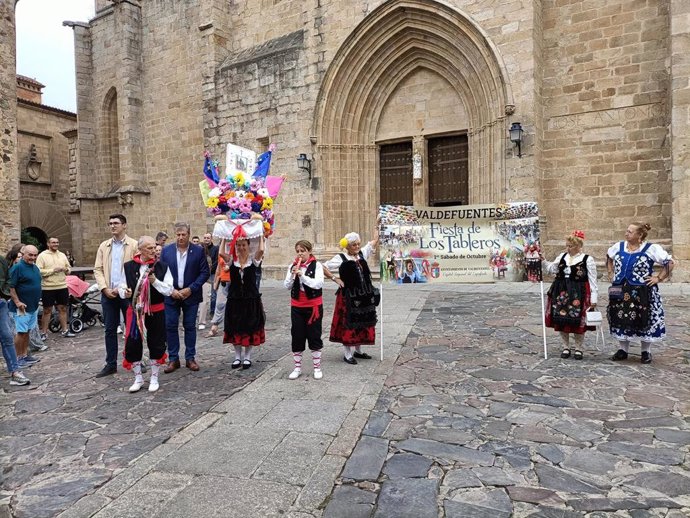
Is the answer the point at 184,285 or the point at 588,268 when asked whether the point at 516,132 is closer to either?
the point at 588,268

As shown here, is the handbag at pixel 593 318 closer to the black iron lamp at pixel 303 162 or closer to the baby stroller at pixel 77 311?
the baby stroller at pixel 77 311

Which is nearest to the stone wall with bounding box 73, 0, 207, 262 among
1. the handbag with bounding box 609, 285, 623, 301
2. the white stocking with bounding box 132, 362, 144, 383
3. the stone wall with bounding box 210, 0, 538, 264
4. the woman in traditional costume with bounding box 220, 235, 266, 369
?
the stone wall with bounding box 210, 0, 538, 264

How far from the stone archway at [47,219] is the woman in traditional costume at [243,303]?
896 inches

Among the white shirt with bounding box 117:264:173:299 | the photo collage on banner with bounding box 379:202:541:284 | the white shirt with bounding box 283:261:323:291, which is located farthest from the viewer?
the photo collage on banner with bounding box 379:202:541:284

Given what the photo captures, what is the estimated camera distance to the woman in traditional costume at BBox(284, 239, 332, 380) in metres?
5.41

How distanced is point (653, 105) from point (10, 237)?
14.7m

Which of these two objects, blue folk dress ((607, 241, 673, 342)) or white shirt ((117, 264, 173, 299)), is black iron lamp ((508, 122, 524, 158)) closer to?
blue folk dress ((607, 241, 673, 342))

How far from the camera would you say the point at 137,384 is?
517 cm

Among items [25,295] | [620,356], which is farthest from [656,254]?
[25,295]

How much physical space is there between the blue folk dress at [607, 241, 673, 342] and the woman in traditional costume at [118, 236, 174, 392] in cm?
504

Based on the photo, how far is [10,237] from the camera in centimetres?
1059

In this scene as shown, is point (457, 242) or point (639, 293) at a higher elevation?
point (457, 242)

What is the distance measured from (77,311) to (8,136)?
4.34 m

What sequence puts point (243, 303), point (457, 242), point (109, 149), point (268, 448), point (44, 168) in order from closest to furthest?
1. point (268, 448)
2. point (243, 303)
3. point (457, 242)
4. point (109, 149)
5. point (44, 168)
